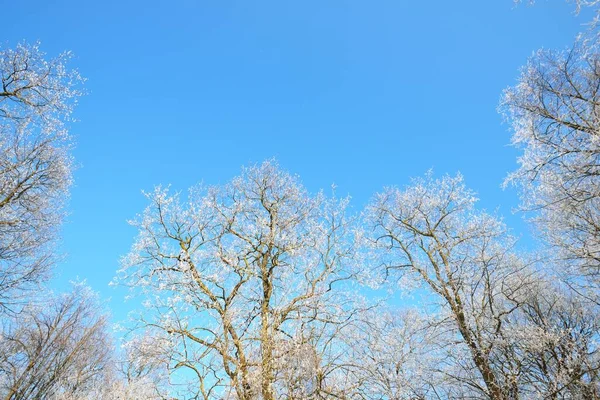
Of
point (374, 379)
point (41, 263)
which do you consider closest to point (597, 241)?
point (374, 379)

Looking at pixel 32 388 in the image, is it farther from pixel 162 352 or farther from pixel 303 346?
pixel 303 346

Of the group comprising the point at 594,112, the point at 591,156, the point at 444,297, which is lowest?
the point at 444,297

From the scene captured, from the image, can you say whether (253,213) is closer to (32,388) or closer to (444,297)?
(444,297)

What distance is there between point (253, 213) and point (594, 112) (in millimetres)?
9127

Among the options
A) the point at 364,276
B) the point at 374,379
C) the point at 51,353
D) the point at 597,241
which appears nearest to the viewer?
the point at 374,379

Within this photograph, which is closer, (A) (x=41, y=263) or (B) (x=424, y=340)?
(B) (x=424, y=340)

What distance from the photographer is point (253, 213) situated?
1196cm

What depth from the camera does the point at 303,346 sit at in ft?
20.7

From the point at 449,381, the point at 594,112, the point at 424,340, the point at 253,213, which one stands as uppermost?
the point at 253,213

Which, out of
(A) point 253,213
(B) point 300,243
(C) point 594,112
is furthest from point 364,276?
(C) point 594,112

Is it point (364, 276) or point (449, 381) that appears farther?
point (364, 276)

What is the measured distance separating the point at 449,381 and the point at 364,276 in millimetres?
3288

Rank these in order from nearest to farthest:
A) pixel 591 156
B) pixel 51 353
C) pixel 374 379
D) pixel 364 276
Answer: pixel 591 156, pixel 374 379, pixel 364 276, pixel 51 353

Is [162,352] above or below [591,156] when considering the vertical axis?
below
